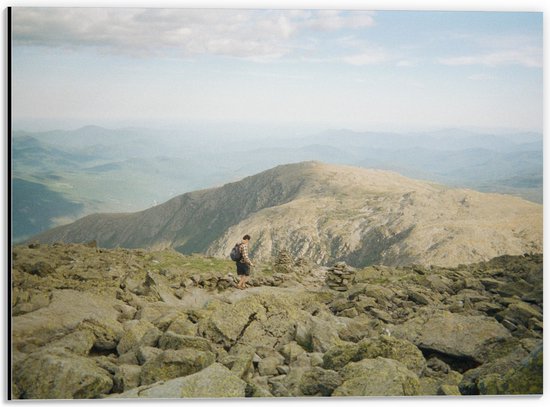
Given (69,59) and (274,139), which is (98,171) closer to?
(69,59)

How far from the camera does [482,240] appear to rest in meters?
16.6

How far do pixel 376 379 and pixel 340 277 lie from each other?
16.2 ft

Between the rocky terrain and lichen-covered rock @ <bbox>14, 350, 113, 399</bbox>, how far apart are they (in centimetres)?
2

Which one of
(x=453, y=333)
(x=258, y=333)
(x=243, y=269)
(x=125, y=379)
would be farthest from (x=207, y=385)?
(x=453, y=333)

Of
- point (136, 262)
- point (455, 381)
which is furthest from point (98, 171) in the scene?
point (455, 381)

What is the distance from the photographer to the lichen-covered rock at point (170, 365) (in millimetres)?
10047

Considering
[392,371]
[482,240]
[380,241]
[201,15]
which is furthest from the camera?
[380,241]

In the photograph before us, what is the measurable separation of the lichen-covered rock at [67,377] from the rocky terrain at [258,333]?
2cm

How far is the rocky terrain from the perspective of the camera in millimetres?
10133

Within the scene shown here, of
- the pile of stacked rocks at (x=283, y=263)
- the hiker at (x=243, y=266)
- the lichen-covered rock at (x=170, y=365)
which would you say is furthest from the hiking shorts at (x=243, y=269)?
the lichen-covered rock at (x=170, y=365)

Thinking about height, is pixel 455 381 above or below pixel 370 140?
below

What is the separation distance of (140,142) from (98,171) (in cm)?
129

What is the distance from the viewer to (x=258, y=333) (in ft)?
37.3

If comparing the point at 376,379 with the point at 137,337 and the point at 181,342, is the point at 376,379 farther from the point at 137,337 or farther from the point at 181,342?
the point at 137,337
